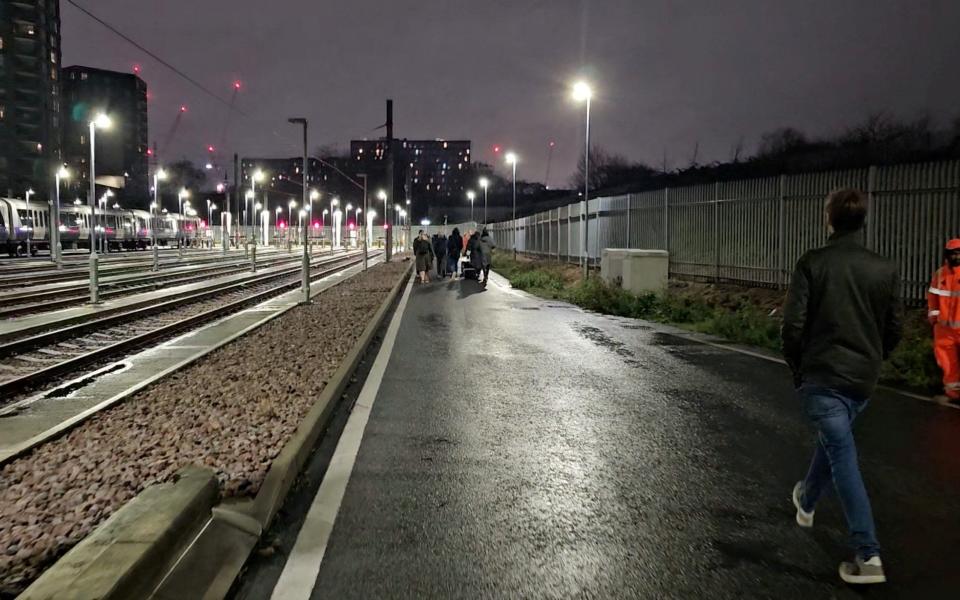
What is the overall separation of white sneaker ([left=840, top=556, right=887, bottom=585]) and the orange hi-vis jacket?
186 inches

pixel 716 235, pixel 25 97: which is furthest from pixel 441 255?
pixel 25 97

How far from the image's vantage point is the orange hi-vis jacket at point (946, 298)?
7.26 metres

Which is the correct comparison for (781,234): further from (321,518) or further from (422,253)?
(422,253)

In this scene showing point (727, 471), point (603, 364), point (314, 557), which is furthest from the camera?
point (603, 364)

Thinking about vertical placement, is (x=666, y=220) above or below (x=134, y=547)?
above

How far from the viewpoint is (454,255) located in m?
29.9

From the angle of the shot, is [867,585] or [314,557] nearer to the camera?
[867,585]

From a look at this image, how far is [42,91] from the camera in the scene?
344ft

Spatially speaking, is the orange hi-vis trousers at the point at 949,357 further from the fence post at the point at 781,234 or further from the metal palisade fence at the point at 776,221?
the fence post at the point at 781,234

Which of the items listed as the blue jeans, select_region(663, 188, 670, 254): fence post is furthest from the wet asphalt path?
select_region(663, 188, 670, 254): fence post

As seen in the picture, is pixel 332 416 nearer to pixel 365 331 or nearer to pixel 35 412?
pixel 35 412

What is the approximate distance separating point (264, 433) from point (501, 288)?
65.4 ft

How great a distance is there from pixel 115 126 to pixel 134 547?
162 m

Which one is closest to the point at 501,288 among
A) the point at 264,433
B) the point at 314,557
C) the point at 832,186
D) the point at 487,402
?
the point at 832,186
